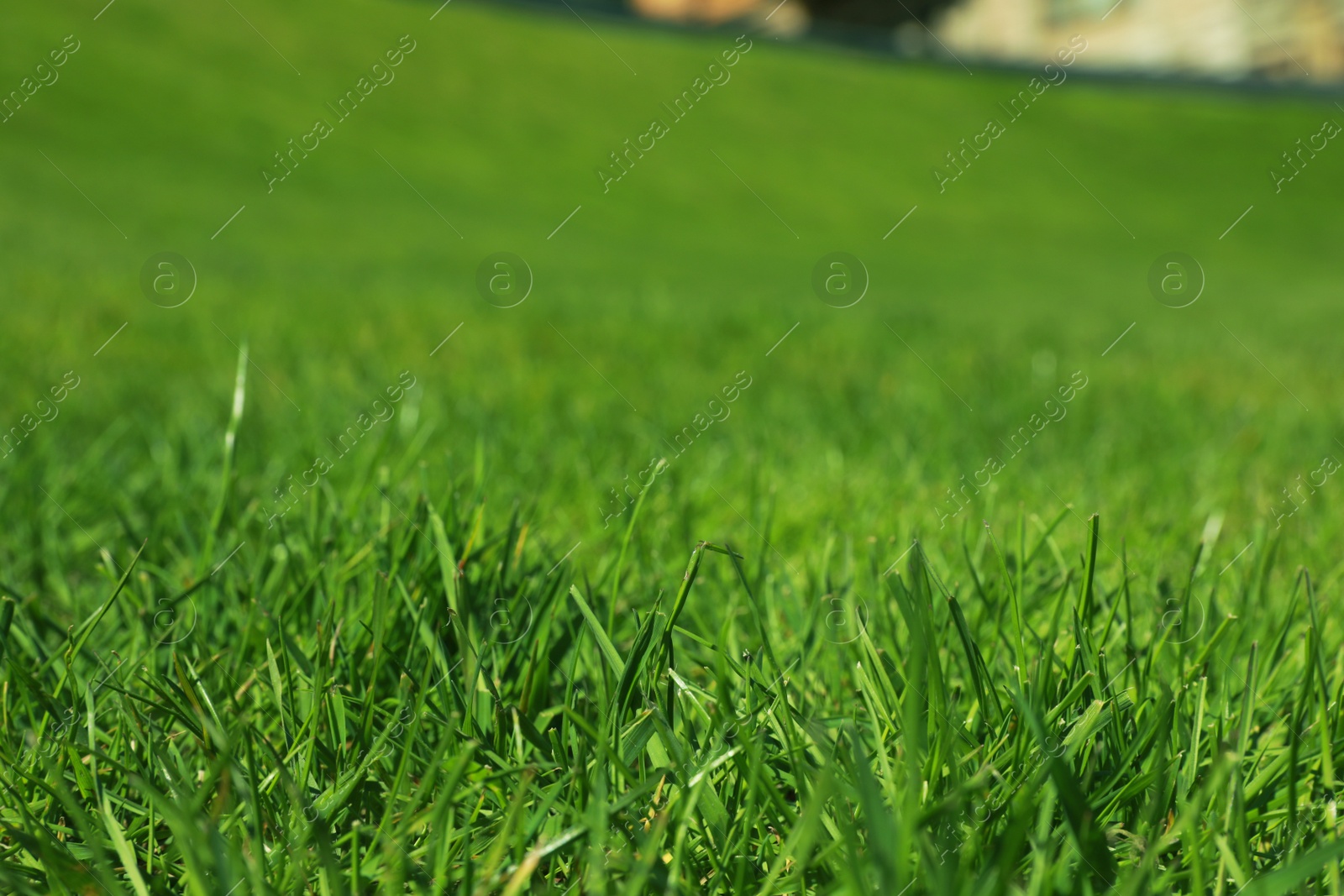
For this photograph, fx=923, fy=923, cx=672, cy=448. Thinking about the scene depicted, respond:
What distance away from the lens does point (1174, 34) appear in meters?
30.9

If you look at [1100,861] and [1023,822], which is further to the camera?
[1100,861]

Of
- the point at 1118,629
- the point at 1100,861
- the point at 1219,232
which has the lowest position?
the point at 1219,232

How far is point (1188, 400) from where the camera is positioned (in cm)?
376

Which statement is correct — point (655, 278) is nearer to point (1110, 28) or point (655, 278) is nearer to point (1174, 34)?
point (1174, 34)

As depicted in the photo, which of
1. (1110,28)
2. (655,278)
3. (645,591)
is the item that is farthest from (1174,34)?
(645,591)

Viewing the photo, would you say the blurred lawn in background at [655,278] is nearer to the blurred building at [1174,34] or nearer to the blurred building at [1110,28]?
the blurred building at [1110,28]

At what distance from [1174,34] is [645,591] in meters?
36.7

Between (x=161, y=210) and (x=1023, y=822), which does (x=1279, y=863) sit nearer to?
(x=1023, y=822)

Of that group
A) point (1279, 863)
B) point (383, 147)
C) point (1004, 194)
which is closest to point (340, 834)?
point (1279, 863)

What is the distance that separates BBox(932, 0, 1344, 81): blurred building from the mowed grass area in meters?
27.6

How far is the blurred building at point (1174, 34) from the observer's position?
1120 inches

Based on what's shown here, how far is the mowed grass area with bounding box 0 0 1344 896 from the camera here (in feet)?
2.86

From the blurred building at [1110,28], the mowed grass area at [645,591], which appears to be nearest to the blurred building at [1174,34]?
the blurred building at [1110,28]

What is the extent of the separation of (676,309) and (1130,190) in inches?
565
